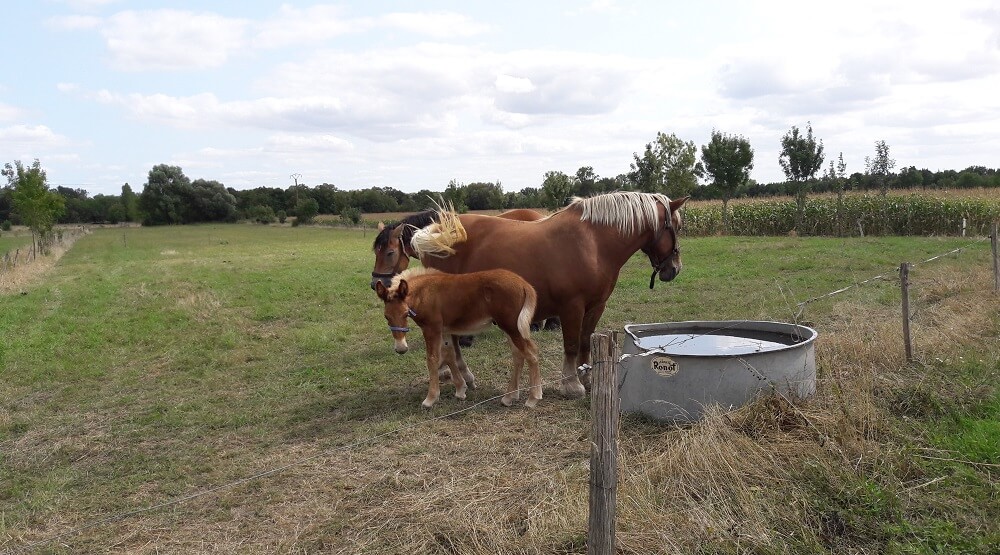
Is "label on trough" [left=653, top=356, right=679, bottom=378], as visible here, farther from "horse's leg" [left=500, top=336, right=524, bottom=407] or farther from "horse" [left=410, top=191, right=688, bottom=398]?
"horse's leg" [left=500, top=336, right=524, bottom=407]

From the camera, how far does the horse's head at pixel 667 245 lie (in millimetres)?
6793

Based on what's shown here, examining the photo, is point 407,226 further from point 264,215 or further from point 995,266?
point 264,215

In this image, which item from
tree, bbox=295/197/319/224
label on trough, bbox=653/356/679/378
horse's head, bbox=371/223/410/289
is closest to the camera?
label on trough, bbox=653/356/679/378

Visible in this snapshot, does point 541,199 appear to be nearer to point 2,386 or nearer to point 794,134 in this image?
point 794,134

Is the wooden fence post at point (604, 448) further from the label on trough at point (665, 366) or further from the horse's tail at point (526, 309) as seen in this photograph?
the horse's tail at point (526, 309)

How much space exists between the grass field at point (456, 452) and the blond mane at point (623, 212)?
184 cm

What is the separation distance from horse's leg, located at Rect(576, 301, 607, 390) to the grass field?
0.46 meters

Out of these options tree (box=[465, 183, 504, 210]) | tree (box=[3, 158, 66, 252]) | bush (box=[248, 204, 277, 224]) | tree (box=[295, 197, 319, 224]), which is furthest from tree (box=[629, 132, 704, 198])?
bush (box=[248, 204, 277, 224])

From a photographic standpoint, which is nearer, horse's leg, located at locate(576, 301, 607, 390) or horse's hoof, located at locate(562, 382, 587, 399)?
horse's hoof, located at locate(562, 382, 587, 399)

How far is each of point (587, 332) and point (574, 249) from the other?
91cm

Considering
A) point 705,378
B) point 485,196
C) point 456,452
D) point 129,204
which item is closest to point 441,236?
point 456,452

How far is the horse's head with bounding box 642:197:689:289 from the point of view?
6.79 meters

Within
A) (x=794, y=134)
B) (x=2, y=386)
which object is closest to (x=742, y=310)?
(x=2, y=386)

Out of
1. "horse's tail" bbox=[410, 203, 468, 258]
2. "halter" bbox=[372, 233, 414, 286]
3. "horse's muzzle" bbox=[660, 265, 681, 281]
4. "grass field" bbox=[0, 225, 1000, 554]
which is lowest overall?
"grass field" bbox=[0, 225, 1000, 554]
